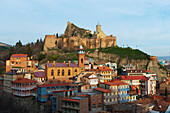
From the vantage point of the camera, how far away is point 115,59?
77.3m

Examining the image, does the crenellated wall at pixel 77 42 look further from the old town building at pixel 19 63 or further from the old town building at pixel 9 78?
the old town building at pixel 9 78

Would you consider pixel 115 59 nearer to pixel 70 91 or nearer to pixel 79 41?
pixel 79 41

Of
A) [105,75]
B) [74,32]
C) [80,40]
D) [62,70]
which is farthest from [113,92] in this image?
[74,32]

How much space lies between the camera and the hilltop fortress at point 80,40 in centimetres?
8168

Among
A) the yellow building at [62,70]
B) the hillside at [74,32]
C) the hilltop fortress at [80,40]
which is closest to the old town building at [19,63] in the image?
the yellow building at [62,70]

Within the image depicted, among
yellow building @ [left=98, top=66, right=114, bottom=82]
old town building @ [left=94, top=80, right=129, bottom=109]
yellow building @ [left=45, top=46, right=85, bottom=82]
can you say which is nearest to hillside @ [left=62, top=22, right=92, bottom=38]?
yellow building @ [left=45, top=46, right=85, bottom=82]

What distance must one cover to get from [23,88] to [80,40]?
46.4 m

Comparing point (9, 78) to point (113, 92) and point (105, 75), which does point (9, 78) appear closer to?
point (105, 75)

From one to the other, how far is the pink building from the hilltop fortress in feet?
124

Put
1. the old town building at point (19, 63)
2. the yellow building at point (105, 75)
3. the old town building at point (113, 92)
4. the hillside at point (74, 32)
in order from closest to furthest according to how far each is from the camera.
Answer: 1. the old town building at point (113, 92)
2. the yellow building at point (105, 75)
3. the old town building at point (19, 63)
4. the hillside at point (74, 32)

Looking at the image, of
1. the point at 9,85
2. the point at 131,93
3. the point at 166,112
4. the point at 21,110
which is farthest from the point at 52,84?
the point at 166,112

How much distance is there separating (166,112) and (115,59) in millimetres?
37460

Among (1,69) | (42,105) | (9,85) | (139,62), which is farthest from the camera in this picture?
(139,62)

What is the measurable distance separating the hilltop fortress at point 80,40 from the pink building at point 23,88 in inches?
1488
